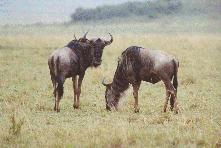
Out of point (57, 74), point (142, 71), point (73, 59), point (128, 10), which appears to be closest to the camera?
point (142, 71)

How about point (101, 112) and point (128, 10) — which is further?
point (128, 10)

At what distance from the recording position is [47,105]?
1121 cm

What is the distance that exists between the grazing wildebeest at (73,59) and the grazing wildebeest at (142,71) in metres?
0.49

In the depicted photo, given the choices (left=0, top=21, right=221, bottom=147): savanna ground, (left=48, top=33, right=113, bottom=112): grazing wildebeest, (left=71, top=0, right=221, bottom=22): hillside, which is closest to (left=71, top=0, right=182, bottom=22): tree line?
(left=71, top=0, right=221, bottom=22): hillside

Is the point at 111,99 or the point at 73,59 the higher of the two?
the point at 73,59

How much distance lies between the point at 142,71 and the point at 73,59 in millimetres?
1307

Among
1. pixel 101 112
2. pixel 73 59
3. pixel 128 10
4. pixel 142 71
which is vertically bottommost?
pixel 101 112

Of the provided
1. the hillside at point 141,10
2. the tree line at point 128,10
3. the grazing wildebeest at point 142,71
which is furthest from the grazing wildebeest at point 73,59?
the hillside at point 141,10

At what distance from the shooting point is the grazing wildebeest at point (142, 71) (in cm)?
1016

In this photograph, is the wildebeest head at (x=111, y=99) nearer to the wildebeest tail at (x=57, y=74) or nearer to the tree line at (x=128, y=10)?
the wildebeest tail at (x=57, y=74)

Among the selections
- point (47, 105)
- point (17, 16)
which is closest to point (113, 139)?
point (47, 105)

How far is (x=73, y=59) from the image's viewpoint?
35.0 ft

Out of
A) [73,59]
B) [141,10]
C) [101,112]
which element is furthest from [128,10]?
[101,112]

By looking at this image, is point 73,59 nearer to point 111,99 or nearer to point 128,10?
point 111,99
